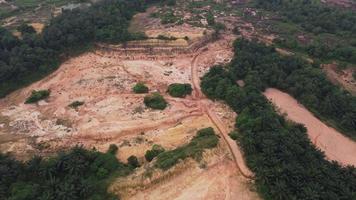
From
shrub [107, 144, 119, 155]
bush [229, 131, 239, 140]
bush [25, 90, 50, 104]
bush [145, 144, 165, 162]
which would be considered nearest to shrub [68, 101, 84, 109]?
bush [25, 90, 50, 104]

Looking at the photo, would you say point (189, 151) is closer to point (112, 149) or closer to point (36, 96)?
point (112, 149)

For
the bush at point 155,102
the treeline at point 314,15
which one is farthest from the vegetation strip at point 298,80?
the treeline at point 314,15

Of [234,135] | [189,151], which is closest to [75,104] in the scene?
→ [189,151]

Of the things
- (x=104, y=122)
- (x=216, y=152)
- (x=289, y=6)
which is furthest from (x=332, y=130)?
(x=289, y=6)

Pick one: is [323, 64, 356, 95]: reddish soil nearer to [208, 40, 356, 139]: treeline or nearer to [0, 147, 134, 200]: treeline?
[208, 40, 356, 139]: treeline

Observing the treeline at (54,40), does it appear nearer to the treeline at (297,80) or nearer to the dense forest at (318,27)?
the treeline at (297,80)

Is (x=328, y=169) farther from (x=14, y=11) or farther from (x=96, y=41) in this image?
(x=14, y=11)

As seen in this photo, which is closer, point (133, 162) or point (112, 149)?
point (133, 162)

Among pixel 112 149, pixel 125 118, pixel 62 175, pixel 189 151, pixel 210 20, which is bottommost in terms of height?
pixel 112 149
